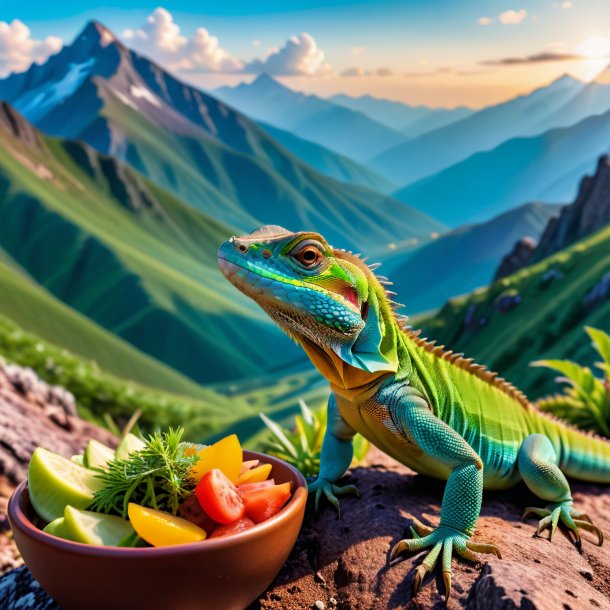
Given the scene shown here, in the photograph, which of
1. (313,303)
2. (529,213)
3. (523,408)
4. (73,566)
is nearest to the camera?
(73,566)

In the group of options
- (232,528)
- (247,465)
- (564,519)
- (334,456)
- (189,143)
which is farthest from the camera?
Result: (189,143)

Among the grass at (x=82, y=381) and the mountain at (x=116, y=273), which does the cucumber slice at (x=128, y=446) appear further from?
the mountain at (x=116, y=273)

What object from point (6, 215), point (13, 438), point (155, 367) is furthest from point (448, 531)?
point (6, 215)

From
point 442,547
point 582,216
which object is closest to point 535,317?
point 582,216

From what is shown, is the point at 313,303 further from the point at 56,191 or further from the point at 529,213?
the point at 529,213

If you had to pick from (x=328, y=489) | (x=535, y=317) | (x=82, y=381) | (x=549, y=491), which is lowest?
(x=535, y=317)

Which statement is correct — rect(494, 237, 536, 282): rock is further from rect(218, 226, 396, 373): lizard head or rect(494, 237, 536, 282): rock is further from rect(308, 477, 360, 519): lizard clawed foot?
rect(218, 226, 396, 373): lizard head

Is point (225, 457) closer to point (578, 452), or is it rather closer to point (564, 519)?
point (564, 519)

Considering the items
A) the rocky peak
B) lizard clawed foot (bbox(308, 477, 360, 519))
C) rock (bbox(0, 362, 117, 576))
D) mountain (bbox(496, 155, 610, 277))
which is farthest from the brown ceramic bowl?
the rocky peak
